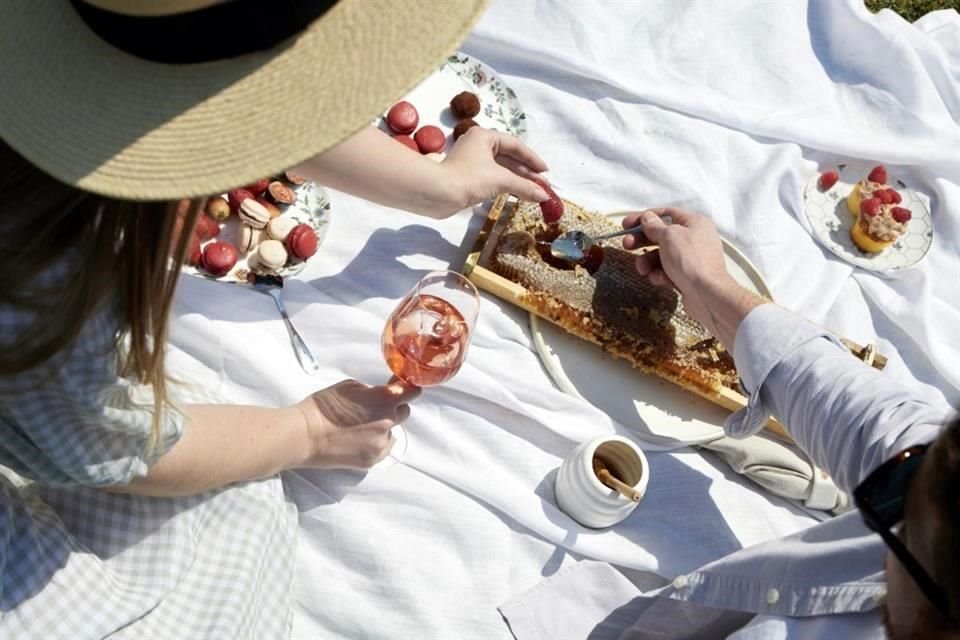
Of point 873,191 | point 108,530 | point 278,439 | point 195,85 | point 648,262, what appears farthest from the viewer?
point 873,191

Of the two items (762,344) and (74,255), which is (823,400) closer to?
(762,344)

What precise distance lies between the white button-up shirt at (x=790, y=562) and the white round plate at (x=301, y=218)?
858 mm

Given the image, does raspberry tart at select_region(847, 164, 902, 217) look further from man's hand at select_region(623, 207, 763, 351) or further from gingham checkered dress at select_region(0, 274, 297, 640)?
gingham checkered dress at select_region(0, 274, 297, 640)

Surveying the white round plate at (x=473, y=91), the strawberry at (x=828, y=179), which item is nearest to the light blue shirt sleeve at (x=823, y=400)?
the strawberry at (x=828, y=179)

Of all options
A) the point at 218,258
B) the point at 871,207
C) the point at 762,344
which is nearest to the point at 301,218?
the point at 218,258

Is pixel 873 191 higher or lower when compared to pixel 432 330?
higher

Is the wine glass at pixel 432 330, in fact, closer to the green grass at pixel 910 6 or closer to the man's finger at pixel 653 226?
the man's finger at pixel 653 226

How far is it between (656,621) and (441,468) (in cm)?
52

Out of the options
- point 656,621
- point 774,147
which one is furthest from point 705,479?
point 774,147

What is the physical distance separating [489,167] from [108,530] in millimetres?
1025

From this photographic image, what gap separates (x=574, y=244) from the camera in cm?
179

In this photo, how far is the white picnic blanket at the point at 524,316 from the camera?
5.32 ft

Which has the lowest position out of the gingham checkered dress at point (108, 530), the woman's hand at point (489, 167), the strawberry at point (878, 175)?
the gingham checkered dress at point (108, 530)

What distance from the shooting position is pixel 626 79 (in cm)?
215
